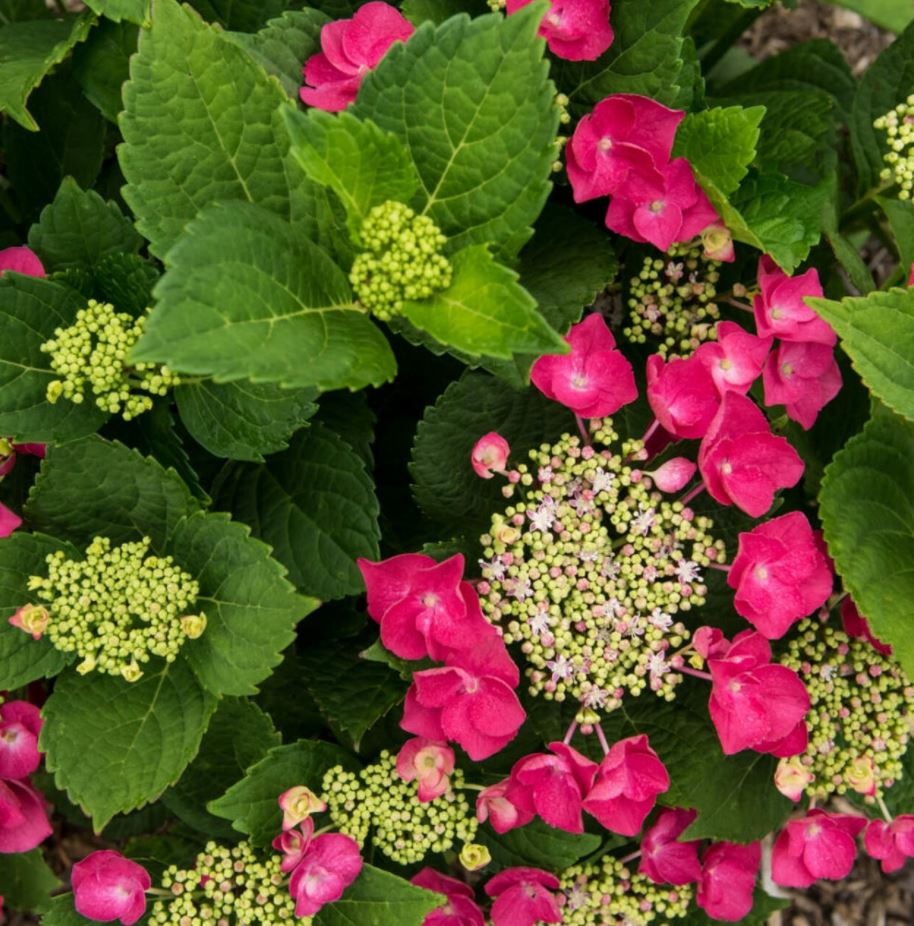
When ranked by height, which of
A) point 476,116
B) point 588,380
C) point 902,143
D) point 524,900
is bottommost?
point 524,900

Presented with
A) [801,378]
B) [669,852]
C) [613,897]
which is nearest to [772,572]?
[801,378]

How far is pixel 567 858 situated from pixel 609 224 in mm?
987

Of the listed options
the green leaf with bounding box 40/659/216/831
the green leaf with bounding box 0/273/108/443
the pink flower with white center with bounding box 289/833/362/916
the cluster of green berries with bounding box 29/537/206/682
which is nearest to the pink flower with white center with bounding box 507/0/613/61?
the green leaf with bounding box 0/273/108/443

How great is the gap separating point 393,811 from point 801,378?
913mm

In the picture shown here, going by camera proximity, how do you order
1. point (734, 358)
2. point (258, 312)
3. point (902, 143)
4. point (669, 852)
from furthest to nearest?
point (669, 852) < point (902, 143) < point (734, 358) < point (258, 312)

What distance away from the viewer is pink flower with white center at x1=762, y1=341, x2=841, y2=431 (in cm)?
166

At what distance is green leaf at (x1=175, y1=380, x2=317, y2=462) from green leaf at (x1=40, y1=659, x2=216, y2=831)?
337 millimetres

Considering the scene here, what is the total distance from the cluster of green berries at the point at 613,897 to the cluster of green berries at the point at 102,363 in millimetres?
1046

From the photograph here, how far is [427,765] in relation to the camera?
1.55m

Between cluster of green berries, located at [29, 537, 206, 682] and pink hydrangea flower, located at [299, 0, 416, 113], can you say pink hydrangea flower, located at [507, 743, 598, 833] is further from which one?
pink hydrangea flower, located at [299, 0, 416, 113]

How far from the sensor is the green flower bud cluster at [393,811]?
1.60 meters

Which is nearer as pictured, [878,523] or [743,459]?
[743,459]

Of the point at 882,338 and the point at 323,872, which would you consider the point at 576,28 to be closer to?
the point at 882,338

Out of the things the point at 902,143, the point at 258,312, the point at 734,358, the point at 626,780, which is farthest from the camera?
the point at 902,143
